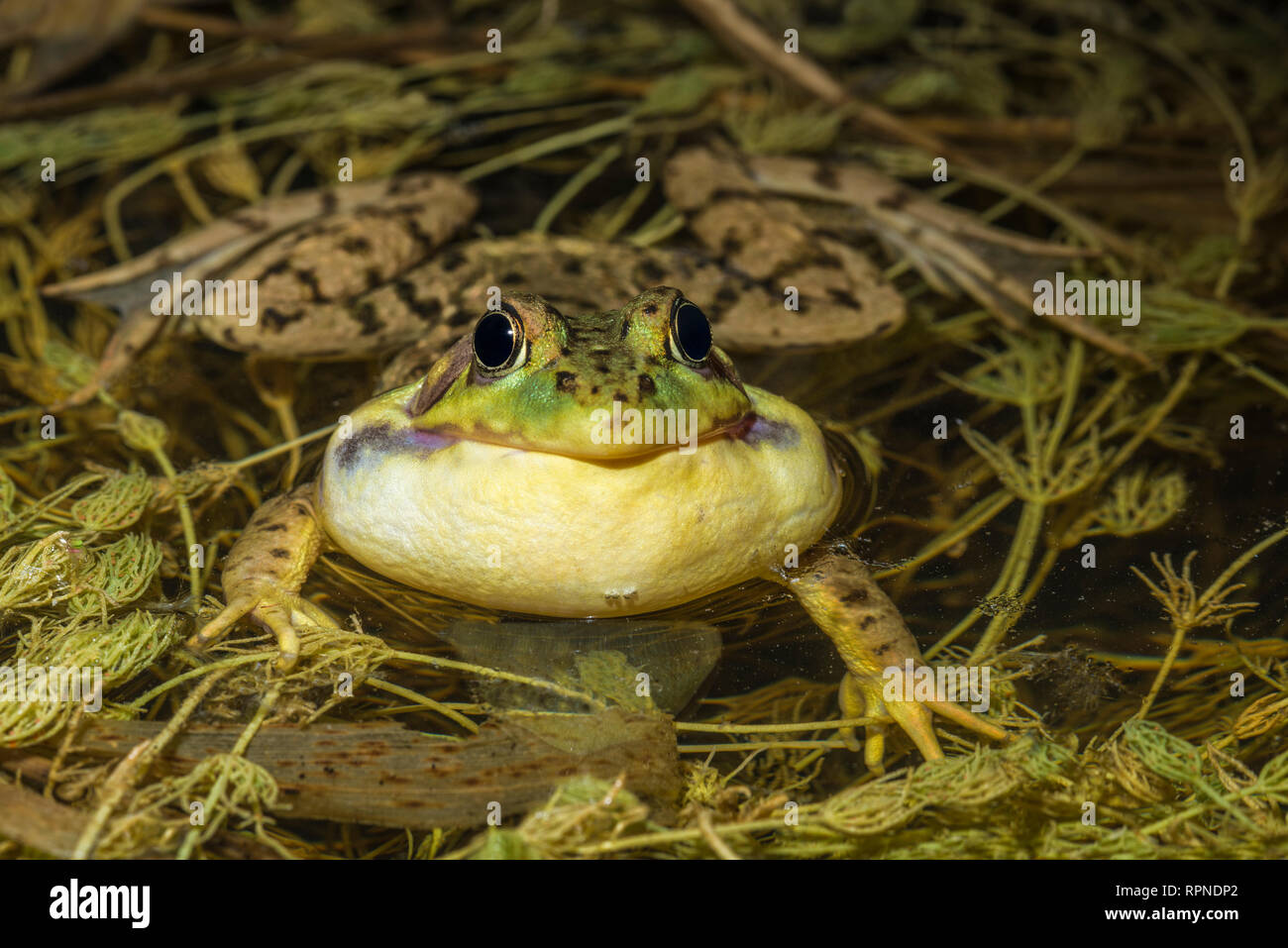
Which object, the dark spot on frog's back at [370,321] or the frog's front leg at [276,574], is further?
the dark spot on frog's back at [370,321]

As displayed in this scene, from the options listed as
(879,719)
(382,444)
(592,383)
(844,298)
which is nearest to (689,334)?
(592,383)

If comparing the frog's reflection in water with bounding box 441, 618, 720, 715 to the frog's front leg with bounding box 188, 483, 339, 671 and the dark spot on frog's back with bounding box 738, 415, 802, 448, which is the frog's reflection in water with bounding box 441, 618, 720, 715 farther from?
the dark spot on frog's back with bounding box 738, 415, 802, 448

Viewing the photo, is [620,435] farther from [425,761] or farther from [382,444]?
[425,761]

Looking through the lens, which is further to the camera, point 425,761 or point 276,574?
point 276,574

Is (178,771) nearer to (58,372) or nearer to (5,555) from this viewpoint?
(5,555)

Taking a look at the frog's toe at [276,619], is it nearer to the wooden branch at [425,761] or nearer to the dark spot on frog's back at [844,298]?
the wooden branch at [425,761]

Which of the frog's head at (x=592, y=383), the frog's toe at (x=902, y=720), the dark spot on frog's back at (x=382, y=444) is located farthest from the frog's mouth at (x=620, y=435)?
the frog's toe at (x=902, y=720)

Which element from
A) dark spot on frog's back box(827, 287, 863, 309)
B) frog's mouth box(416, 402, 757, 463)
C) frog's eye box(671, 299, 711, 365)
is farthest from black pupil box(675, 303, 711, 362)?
dark spot on frog's back box(827, 287, 863, 309)

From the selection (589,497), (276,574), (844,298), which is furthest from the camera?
(844,298)
